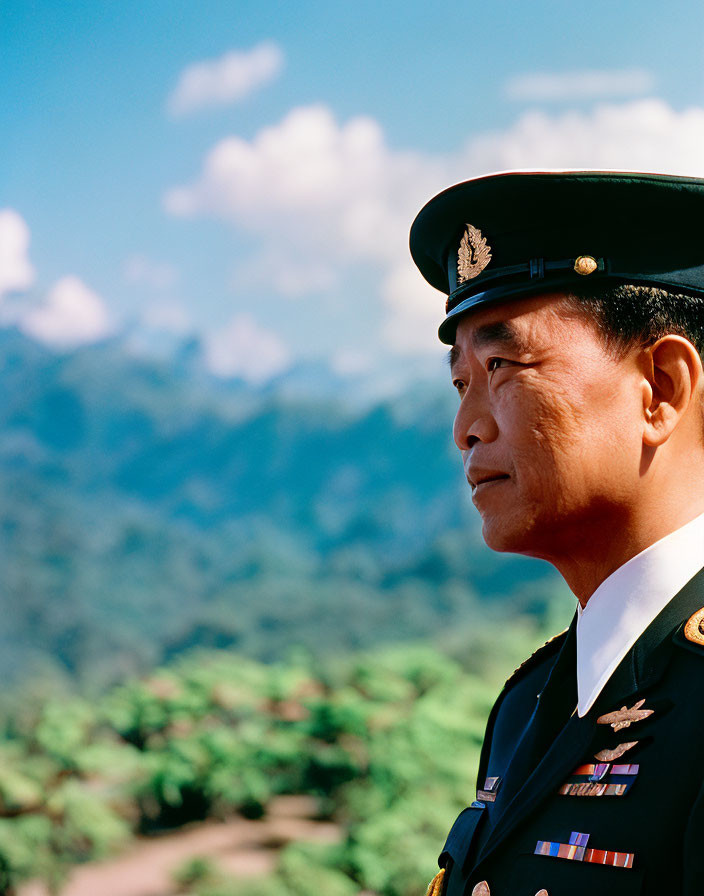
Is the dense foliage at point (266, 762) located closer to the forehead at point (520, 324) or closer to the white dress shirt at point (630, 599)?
the white dress shirt at point (630, 599)

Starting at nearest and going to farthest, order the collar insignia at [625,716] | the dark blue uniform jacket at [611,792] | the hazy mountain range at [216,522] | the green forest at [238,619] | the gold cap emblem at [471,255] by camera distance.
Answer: the dark blue uniform jacket at [611,792]
the collar insignia at [625,716]
the gold cap emblem at [471,255]
the green forest at [238,619]
the hazy mountain range at [216,522]

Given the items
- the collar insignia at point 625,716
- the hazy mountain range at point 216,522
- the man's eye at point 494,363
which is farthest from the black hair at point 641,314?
the hazy mountain range at point 216,522

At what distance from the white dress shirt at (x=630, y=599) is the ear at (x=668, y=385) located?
0.13m

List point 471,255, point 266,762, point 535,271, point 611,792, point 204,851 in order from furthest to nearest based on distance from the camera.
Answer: point 266,762 < point 204,851 < point 471,255 < point 535,271 < point 611,792

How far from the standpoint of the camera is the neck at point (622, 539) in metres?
1.20

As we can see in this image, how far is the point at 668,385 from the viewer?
121cm

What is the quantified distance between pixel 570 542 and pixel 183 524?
704 centimetres

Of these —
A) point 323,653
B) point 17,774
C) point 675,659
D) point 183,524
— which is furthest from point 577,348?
point 183,524

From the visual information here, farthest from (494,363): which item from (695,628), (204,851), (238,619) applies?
(238,619)

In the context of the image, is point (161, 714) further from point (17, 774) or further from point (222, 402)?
point (222, 402)

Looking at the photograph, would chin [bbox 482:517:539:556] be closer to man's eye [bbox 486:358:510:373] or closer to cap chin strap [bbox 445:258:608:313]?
man's eye [bbox 486:358:510:373]

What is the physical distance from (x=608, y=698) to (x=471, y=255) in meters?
0.66

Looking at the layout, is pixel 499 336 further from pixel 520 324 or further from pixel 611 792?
pixel 611 792

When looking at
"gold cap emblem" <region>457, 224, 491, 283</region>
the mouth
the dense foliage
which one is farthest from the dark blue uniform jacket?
the dense foliage
